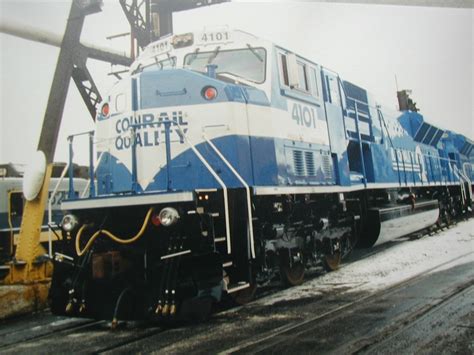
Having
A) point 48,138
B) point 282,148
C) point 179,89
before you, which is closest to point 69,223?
point 48,138

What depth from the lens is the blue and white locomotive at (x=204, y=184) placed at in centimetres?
434

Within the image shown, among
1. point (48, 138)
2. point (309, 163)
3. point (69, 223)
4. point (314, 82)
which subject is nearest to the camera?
point (69, 223)

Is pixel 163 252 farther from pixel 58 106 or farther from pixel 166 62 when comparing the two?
pixel 166 62

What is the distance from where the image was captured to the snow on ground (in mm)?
5781

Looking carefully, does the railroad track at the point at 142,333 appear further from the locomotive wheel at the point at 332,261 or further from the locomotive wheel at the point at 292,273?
the locomotive wheel at the point at 332,261

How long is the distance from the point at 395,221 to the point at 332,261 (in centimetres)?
192

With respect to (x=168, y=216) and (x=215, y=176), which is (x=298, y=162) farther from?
(x=168, y=216)

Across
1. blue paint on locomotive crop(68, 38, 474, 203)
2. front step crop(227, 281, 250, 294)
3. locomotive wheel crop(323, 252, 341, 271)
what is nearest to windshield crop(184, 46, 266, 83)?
blue paint on locomotive crop(68, 38, 474, 203)

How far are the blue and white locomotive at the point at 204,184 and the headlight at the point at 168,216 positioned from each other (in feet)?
0.04

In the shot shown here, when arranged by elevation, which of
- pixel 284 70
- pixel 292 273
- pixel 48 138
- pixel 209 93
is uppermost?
pixel 284 70

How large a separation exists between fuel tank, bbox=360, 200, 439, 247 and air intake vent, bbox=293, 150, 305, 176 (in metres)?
2.37

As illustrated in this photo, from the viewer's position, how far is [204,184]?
4898 mm

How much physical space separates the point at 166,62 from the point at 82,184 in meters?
4.31

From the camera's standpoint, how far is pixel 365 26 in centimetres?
454
